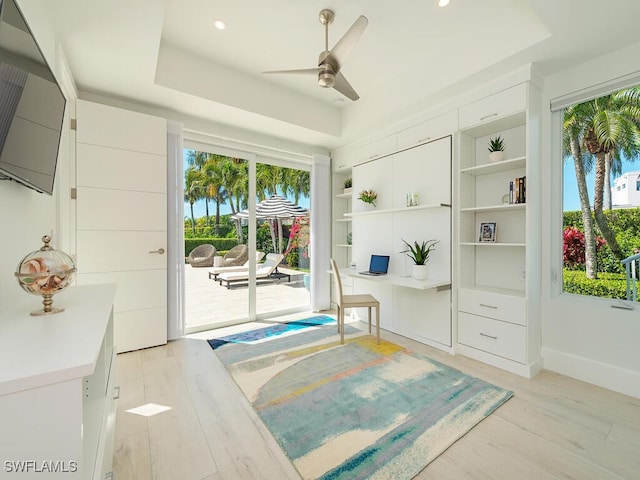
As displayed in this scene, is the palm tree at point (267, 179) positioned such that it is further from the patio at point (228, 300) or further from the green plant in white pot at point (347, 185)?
the patio at point (228, 300)

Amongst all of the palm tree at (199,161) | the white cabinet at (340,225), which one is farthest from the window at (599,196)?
the palm tree at (199,161)

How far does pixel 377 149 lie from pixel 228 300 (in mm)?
2965

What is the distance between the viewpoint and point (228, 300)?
12.9 ft

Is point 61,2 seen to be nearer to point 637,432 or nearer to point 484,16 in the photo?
point 484,16

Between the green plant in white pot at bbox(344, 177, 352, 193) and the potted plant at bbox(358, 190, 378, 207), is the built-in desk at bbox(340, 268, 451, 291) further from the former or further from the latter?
the green plant in white pot at bbox(344, 177, 352, 193)

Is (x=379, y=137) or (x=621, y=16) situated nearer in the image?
(x=621, y=16)

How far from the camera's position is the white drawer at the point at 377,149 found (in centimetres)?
368

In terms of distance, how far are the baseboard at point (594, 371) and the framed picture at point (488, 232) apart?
113 cm

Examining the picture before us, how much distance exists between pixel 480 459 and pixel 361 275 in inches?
83.6

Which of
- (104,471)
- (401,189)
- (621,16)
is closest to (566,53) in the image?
(621,16)

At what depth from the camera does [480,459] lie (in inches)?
61.5

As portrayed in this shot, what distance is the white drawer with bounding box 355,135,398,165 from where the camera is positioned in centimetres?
368

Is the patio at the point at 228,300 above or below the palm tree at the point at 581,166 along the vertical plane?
below

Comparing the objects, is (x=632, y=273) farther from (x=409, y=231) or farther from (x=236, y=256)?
(x=236, y=256)
